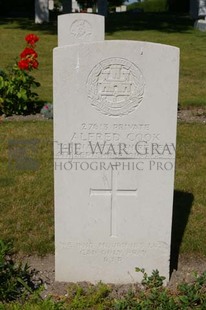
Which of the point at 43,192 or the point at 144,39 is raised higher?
the point at 144,39

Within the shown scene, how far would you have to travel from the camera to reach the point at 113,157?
11.6 ft

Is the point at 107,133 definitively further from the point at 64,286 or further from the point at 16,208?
the point at 16,208

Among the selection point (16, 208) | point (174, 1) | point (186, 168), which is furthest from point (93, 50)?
point (174, 1)

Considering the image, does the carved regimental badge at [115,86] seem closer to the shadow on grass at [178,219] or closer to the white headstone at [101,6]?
the shadow on grass at [178,219]

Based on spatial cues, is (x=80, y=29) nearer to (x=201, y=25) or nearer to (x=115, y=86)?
(x=115, y=86)

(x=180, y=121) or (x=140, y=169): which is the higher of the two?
(x=140, y=169)

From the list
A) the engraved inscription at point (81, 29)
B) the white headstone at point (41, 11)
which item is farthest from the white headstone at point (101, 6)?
the engraved inscription at point (81, 29)

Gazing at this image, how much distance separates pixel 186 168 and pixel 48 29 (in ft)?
46.5

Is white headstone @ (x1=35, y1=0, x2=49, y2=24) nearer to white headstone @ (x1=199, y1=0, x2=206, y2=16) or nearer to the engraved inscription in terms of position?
white headstone @ (x1=199, y1=0, x2=206, y2=16)

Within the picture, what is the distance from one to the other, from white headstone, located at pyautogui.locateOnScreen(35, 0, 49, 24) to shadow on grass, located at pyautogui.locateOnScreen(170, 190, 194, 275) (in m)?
16.1

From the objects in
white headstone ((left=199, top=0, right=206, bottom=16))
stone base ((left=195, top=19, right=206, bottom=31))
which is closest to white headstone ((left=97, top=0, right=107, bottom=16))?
white headstone ((left=199, top=0, right=206, bottom=16))

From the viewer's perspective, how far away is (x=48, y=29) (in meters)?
19.1

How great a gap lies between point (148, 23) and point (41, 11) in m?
4.29

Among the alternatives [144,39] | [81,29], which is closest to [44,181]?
[81,29]
